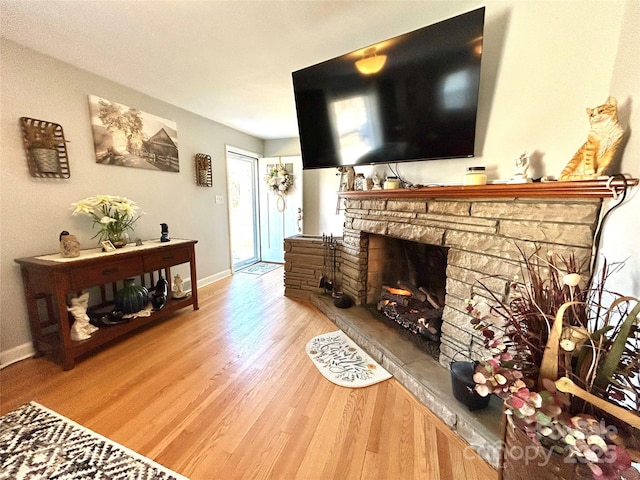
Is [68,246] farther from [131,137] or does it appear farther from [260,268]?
[260,268]

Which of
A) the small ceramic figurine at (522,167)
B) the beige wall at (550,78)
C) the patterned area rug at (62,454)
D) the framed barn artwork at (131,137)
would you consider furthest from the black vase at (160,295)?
the small ceramic figurine at (522,167)

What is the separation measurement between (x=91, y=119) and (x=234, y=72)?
1.34 m

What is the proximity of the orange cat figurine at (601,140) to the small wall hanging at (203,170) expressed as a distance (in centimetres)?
361

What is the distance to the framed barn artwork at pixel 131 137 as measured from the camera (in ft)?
7.64

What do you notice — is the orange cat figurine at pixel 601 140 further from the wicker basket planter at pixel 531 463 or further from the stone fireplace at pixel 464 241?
the wicker basket planter at pixel 531 463

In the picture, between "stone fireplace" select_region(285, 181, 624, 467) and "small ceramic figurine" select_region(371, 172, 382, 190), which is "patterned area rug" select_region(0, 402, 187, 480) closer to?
"stone fireplace" select_region(285, 181, 624, 467)

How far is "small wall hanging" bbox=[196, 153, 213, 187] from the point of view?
3.38m

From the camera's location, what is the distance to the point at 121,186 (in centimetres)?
255

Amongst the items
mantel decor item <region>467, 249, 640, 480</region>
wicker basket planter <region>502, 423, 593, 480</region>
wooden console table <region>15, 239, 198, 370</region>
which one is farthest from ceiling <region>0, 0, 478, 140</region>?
wicker basket planter <region>502, 423, 593, 480</region>

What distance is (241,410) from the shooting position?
147cm

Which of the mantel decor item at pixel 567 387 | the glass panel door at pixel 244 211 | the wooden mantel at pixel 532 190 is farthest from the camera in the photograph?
the glass panel door at pixel 244 211

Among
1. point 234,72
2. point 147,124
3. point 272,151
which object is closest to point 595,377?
point 234,72

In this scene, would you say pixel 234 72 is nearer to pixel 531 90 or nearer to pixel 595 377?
pixel 531 90

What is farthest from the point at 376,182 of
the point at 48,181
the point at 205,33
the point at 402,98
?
the point at 48,181
